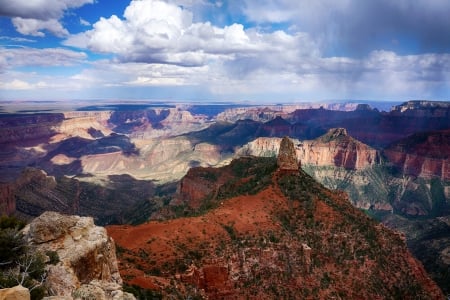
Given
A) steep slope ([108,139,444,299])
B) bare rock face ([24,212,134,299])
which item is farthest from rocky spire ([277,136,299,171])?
bare rock face ([24,212,134,299])

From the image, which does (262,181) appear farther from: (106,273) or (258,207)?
(106,273)

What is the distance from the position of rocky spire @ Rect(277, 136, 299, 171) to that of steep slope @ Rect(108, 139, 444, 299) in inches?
205

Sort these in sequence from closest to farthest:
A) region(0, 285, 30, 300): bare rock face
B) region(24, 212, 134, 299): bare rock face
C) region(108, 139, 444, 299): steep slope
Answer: region(0, 285, 30, 300): bare rock face
region(24, 212, 134, 299): bare rock face
region(108, 139, 444, 299): steep slope

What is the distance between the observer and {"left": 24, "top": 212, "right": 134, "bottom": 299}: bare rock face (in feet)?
95.5

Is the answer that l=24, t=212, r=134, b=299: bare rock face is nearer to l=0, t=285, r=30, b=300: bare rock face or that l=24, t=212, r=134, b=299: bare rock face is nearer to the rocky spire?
l=0, t=285, r=30, b=300: bare rock face

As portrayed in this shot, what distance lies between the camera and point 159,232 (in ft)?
222

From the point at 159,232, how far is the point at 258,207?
21.9 metres

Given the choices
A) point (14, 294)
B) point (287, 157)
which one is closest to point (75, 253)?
point (14, 294)

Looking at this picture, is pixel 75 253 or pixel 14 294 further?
pixel 75 253

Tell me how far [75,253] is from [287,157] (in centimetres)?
6688

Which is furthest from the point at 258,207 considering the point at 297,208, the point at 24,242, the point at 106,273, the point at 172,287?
the point at 24,242

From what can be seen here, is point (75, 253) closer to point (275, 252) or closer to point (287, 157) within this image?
point (275, 252)

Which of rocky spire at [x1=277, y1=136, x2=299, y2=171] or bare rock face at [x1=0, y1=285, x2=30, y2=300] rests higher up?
bare rock face at [x1=0, y1=285, x2=30, y2=300]

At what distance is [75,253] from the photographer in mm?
32688
